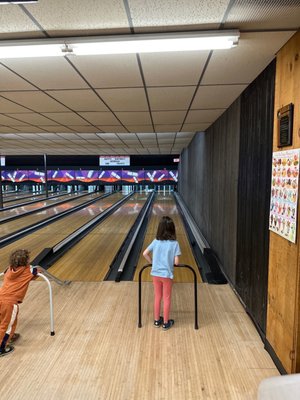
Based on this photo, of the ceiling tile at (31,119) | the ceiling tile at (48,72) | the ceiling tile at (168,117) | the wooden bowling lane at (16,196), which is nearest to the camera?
the ceiling tile at (48,72)

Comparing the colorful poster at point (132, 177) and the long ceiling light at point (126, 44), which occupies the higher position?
the long ceiling light at point (126, 44)

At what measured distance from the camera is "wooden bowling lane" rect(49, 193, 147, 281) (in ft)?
14.7

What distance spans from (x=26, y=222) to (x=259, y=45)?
8.54 m

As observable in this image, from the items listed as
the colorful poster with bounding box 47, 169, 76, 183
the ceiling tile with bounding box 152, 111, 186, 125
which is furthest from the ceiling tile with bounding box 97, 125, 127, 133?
the colorful poster with bounding box 47, 169, 76, 183

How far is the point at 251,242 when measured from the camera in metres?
2.92

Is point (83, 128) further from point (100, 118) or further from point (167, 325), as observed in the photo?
point (167, 325)

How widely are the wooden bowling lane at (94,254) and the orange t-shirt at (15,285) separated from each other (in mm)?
1826

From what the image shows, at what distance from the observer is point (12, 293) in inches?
94.1

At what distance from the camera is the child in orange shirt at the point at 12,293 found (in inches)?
92.6

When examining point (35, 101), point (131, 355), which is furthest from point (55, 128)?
point (131, 355)

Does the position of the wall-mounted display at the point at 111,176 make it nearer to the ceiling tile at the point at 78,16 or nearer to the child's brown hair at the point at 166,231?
the child's brown hair at the point at 166,231

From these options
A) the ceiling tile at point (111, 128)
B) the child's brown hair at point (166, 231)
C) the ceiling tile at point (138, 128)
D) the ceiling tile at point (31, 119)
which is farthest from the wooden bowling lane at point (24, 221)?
the child's brown hair at point (166, 231)

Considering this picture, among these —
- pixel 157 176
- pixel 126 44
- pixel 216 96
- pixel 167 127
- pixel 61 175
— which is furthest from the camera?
pixel 61 175

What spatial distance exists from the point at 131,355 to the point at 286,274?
1.42 m
